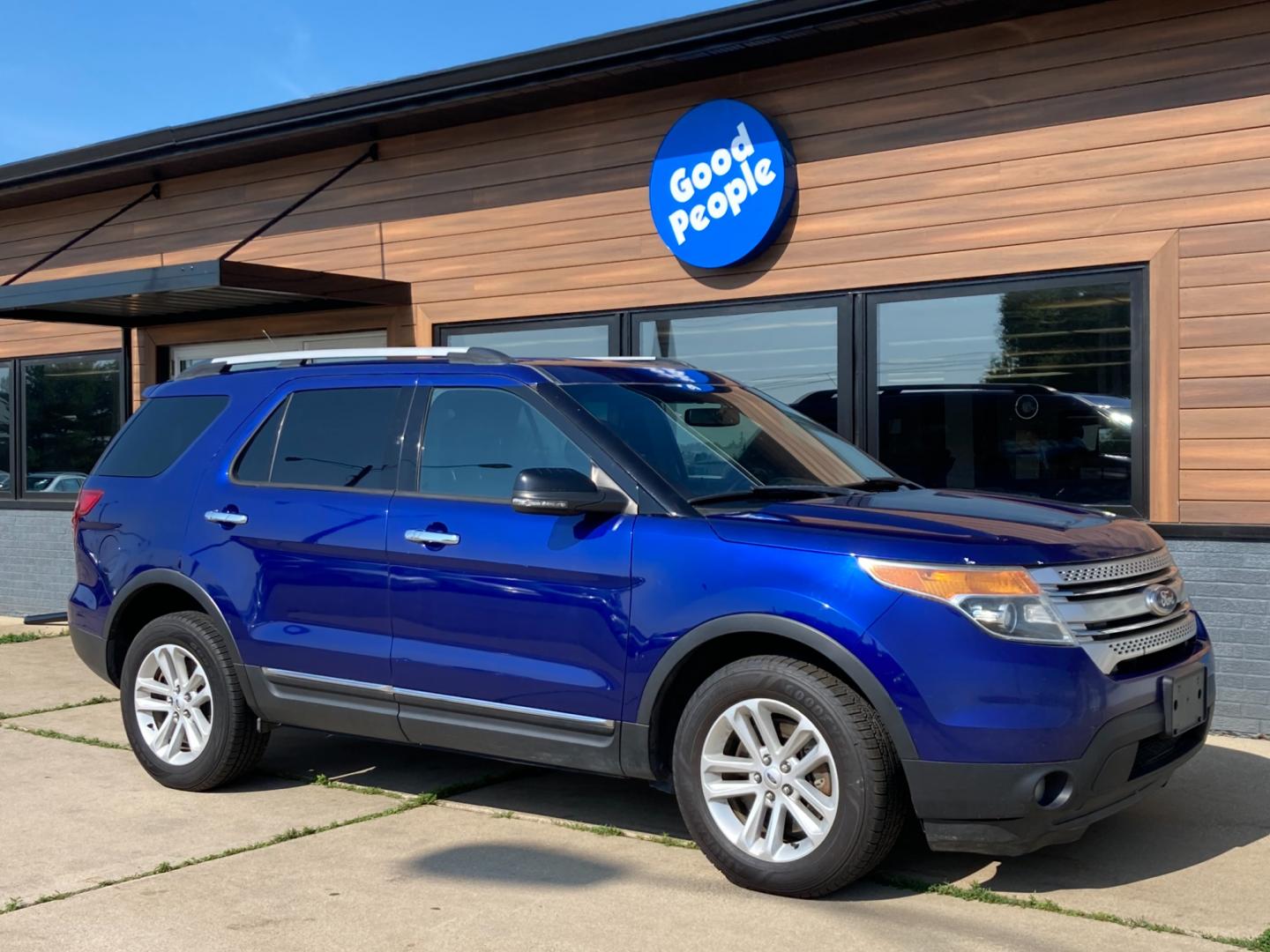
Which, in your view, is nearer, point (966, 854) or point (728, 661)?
point (728, 661)

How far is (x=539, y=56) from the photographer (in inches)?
378

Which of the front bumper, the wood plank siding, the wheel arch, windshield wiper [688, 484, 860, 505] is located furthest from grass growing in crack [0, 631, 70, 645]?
the front bumper

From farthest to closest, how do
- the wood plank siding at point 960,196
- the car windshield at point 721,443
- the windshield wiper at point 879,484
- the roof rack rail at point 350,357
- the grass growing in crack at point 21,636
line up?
the grass growing in crack at point 21,636, the wood plank siding at point 960,196, the roof rack rail at point 350,357, the windshield wiper at point 879,484, the car windshield at point 721,443

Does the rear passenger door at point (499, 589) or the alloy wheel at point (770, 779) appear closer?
the alloy wheel at point (770, 779)

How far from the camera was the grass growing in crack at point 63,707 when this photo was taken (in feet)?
26.4

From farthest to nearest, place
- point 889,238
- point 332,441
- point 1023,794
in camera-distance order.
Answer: point 889,238, point 332,441, point 1023,794

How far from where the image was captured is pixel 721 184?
9398mm

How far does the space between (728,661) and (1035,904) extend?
1316mm

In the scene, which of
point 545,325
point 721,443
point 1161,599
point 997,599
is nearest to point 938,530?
point 997,599

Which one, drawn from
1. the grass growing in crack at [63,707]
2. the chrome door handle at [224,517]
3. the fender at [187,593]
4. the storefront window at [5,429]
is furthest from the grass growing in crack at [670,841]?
the storefront window at [5,429]

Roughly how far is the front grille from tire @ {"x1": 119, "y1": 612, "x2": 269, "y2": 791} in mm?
3583

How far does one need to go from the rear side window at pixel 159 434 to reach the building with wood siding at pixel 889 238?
2937 mm

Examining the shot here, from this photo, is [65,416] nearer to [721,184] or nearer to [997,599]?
[721,184]

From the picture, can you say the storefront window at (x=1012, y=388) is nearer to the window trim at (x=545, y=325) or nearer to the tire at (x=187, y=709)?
the window trim at (x=545, y=325)
